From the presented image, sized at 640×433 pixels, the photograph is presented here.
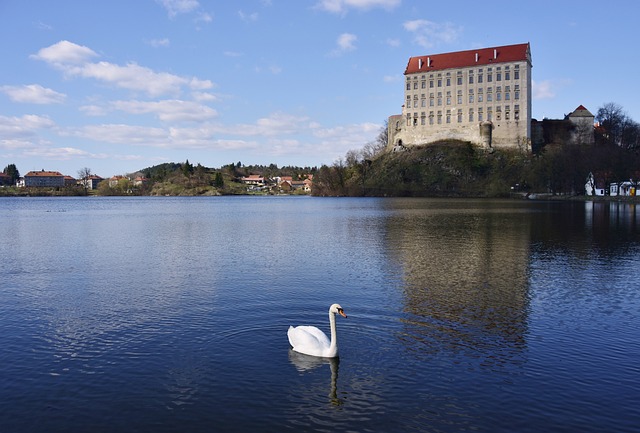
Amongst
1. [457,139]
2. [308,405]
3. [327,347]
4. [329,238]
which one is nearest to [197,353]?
[327,347]

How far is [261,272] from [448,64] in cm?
12645

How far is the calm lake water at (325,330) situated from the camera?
10312 millimetres

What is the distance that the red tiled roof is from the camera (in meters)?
131

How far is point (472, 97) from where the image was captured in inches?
5320

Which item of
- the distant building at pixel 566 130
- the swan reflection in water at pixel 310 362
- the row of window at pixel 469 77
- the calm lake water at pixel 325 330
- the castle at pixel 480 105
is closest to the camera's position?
the calm lake water at pixel 325 330

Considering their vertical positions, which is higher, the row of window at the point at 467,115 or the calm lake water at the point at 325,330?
the row of window at the point at 467,115

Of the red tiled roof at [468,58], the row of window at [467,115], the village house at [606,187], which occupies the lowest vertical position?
the village house at [606,187]

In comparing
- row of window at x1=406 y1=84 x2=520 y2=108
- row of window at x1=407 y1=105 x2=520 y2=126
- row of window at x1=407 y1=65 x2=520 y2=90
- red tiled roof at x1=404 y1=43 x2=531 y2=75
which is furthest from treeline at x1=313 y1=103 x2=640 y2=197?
red tiled roof at x1=404 y1=43 x2=531 y2=75

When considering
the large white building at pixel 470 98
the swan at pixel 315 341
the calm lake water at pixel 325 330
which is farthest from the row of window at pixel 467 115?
the swan at pixel 315 341

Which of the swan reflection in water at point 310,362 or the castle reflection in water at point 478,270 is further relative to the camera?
the castle reflection in water at point 478,270

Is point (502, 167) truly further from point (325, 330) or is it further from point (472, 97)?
point (325, 330)

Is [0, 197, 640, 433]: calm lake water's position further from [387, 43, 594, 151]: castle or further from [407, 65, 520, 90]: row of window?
[407, 65, 520, 90]: row of window

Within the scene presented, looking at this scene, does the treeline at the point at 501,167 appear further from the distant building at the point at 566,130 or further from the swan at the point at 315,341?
the swan at the point at 315,341

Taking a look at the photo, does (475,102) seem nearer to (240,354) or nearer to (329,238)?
(329,238)
